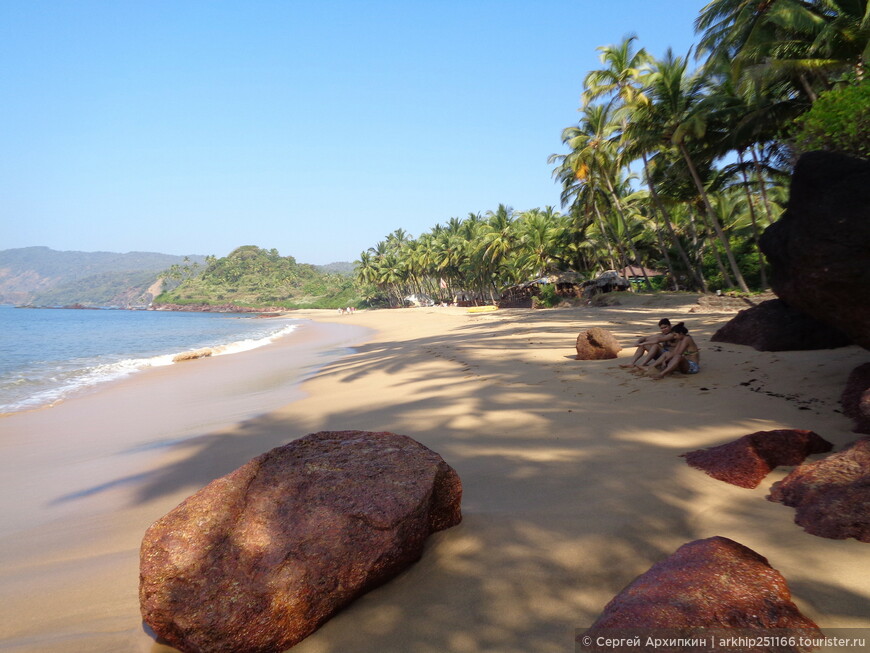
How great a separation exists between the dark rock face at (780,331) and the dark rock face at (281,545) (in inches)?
241

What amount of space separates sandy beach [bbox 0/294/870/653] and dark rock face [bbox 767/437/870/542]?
0.09m

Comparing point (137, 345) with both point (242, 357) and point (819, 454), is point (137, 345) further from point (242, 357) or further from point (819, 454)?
point (819, 454)

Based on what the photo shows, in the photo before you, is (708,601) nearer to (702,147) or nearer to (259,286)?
(702,147)

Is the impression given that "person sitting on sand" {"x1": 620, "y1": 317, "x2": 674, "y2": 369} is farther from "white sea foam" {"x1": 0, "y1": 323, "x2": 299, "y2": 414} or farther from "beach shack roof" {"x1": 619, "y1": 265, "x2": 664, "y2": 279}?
"beach shack roof" {"x1": 619, "y1": 265, "x2": 664, "y2": 279}

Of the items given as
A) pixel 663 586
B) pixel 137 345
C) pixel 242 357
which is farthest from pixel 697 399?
pixel 137 345

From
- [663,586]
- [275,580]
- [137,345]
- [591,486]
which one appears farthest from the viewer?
[137,345]

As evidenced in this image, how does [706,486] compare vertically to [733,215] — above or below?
below

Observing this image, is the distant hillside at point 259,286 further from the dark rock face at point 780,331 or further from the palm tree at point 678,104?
the dark rock face at point 780,331

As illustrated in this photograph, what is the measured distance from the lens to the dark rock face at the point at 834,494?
7.93ft

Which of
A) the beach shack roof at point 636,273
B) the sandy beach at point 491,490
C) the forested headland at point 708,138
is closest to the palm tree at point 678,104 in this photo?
the forested headland at point 708,138

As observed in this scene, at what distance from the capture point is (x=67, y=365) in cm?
1758

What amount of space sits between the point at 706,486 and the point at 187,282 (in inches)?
6126

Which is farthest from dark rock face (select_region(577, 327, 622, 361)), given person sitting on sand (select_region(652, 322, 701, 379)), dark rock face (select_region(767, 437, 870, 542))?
dark rock face (select_region(767, 437, 870, 542))

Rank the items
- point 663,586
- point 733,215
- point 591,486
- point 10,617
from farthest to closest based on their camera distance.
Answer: point 733,215 → point 591,486 → point 10,617 → point 663,586
